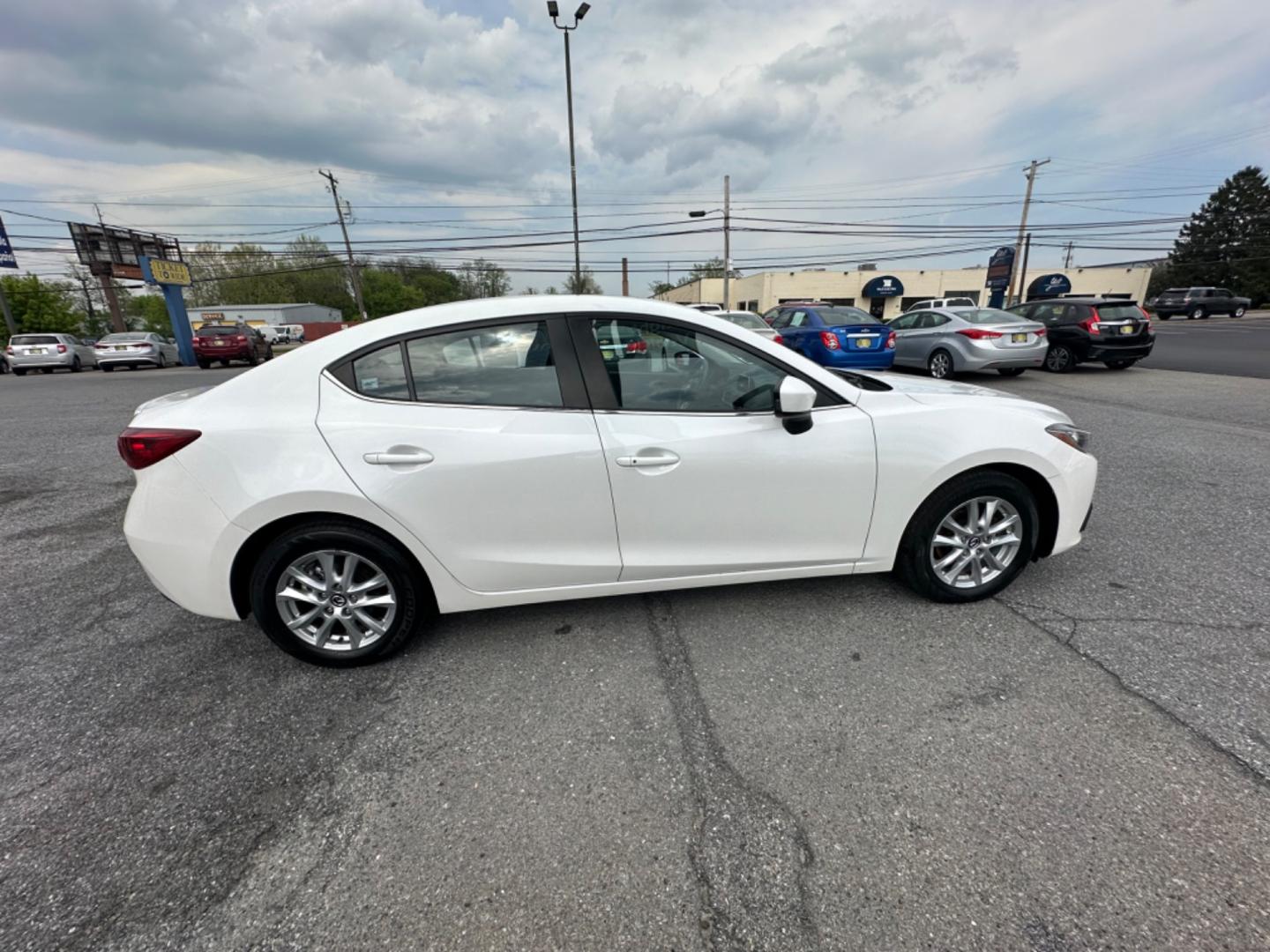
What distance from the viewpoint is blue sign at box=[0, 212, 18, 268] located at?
2566 cm

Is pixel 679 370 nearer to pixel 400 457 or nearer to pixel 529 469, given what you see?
pixel 529 469

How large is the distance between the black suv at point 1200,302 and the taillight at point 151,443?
47.4m

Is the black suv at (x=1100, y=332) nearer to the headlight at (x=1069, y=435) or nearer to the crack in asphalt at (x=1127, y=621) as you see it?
the headlight at (x=1069, y=435)

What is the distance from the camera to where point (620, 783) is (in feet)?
6.10

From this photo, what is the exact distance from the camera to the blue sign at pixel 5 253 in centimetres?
2566

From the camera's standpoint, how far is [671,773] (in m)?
1.89

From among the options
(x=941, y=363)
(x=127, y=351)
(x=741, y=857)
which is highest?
(x=127, y=351)

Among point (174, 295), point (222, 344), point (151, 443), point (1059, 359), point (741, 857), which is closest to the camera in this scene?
point (741, 857)

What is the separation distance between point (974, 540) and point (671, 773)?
194 cm

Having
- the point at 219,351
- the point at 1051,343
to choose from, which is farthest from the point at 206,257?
the point at 1051,343

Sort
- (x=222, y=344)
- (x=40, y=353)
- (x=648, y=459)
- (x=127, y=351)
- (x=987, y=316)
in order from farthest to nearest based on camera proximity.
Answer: (x=222, y=344) < (x=127, y=351) < (x=40, y=353) < (x=987, y=316) < (x=648, y=459)

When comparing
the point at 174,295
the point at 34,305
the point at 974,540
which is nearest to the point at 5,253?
the point at 174,295

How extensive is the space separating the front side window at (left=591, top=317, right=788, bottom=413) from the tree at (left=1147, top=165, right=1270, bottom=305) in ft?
235

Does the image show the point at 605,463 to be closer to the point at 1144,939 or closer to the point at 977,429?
the point at 977,429
